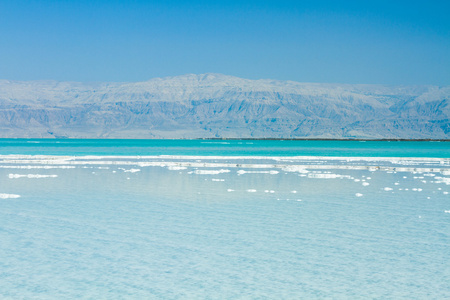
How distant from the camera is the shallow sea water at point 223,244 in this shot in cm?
1132

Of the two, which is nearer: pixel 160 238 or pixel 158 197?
pixel 160 238

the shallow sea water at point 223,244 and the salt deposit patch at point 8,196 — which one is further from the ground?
the salt deposit patch at point 8,196

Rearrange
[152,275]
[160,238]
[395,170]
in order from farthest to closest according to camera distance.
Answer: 1. [395,170]
2. [160,238]
3. [152,275]

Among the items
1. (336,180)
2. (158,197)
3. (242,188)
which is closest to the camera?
(158,197)

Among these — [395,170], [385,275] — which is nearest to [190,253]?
[385,275]

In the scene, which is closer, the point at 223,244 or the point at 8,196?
the point at 223,244

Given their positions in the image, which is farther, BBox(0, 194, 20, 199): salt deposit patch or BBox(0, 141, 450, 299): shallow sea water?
BBox(0, 194, 20, 199): salt deposit patch

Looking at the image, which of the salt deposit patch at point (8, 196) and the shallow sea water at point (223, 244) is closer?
the shallow sea water at point (223, 244)

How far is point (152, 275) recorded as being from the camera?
1206 centimetres

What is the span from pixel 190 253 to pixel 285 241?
2755 millimetres

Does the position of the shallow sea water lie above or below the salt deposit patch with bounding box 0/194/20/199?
below

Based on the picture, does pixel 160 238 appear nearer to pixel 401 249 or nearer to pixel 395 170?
pixel 401 249

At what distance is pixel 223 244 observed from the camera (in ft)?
48.9

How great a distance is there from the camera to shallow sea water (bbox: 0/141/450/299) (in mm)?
11320
